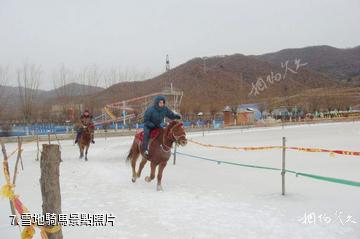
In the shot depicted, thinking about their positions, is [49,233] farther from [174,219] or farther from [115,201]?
[115,201]

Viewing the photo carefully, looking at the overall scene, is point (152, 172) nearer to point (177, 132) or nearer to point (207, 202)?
point (177, 132)

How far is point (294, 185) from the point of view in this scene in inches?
352

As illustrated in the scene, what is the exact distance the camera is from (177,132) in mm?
8414

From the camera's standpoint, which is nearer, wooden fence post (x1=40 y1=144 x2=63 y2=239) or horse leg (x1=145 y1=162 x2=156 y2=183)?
wooden fence post (x1=40 y1=144 x2=63 y2=239)

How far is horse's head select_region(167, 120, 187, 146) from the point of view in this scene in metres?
8.34

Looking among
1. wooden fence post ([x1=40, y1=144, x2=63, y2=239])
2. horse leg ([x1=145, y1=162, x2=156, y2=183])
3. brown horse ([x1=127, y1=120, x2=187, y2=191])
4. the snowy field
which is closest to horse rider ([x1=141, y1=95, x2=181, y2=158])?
brown horse ([x1=127, y1=120, x2=187, y2=191])

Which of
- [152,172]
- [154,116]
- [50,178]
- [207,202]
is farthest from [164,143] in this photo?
[50,178]

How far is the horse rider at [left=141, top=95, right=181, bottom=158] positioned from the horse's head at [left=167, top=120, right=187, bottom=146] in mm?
357

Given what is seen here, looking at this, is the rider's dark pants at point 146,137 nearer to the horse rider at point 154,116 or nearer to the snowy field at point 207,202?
the horse rider at point 154,116

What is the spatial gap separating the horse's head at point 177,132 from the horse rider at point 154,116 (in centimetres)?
36

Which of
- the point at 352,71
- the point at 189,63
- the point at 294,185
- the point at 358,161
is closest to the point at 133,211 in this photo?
the point at 294,185

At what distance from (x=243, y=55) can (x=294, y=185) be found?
152605 mm

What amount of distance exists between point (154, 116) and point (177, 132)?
73 centimetres

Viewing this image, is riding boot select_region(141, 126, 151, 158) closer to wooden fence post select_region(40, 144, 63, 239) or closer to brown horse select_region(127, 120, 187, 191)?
brown horse select_region(127, 120, 187, 191)
